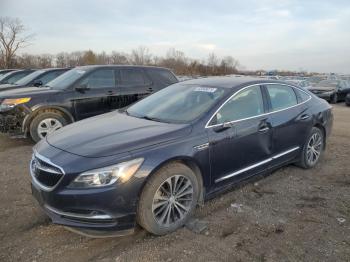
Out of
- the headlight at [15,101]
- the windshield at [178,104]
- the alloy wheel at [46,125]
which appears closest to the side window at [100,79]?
Result: the alloy wheel at [46,125]

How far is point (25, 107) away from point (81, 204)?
476cm

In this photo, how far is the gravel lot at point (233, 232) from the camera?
3.12m

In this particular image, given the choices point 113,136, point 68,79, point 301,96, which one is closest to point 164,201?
point 113,136

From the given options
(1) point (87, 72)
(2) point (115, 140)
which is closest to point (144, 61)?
(1) point (87, 72)

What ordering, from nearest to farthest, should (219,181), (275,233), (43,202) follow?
(43,202) < (275,233) < (219,181)

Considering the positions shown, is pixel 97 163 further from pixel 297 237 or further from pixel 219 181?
pixel 297 237

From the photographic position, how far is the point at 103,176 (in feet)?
9.81

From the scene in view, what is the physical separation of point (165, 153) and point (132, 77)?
5283 millimetres

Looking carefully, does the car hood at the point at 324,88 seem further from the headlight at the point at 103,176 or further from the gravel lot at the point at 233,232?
the headlight at the point at 103,176

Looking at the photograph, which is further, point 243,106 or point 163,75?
point 163,75

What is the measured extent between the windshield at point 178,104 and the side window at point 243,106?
0.16 metres

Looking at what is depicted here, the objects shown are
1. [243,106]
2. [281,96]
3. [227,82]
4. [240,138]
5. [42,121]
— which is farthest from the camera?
[42,121]

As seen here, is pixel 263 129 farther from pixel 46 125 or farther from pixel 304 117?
pixel 46 125

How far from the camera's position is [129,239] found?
3.39m
